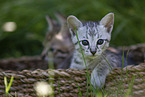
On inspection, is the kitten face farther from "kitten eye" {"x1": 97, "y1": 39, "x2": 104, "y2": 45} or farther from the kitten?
the kitten

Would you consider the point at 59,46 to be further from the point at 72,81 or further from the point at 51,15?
the point at 51,15

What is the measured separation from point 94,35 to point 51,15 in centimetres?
185

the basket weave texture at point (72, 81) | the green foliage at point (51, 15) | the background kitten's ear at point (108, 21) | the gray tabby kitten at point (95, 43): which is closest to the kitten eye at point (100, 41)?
the gray tabby kitten at point (95, 43)

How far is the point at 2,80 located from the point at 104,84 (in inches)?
24.1

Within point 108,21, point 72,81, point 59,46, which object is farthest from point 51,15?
point 72,81

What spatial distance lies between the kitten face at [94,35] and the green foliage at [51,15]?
4.24 feet

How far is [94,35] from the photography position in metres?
1.33

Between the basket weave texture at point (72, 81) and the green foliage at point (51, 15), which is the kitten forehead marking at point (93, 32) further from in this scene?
the green foliage at point (51, 15)

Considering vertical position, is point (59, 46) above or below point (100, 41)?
below

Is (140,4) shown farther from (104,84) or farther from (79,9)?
(104,84)

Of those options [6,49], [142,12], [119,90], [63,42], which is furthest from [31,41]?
[119,90]

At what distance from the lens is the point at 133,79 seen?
1.07m

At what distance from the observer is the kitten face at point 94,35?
1.29m

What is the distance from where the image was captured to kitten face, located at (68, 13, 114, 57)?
50.7 inches
